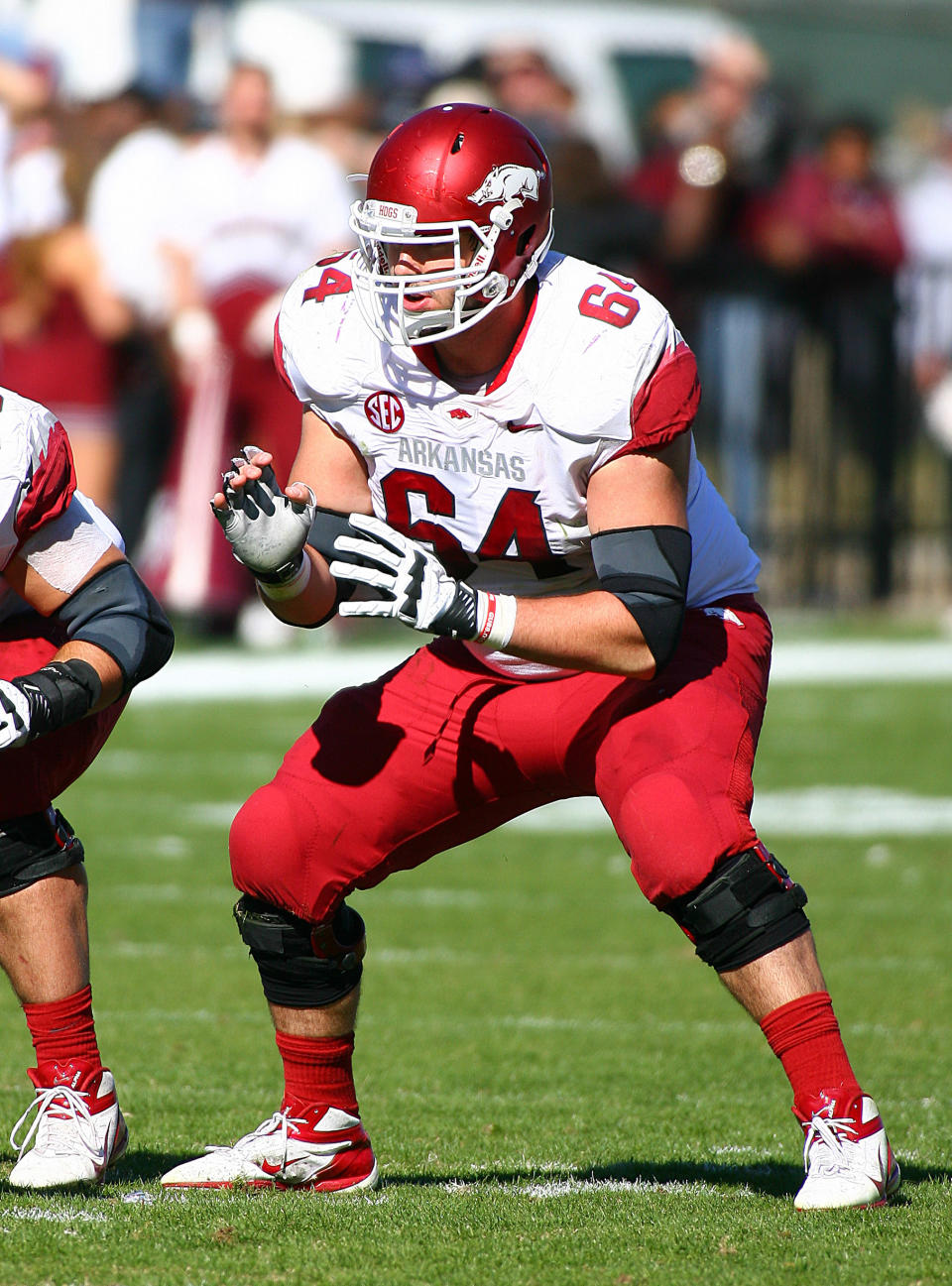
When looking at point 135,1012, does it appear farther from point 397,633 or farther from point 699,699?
point 397,633

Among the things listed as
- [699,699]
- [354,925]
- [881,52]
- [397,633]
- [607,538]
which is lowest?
[397,633]

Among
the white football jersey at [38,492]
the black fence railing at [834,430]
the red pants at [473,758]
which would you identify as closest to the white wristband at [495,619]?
the red pants at [473,758]

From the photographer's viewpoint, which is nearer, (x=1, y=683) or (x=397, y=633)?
(x=1, y=683)

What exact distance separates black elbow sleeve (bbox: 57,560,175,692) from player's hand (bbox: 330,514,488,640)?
38cm

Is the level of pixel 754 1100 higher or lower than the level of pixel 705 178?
lower

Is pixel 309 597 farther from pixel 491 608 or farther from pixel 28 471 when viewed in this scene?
pixel 28 471

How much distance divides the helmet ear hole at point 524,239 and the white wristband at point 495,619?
61 cm

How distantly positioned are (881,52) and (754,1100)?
16175 mm

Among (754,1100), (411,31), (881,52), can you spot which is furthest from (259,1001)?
(881,52)

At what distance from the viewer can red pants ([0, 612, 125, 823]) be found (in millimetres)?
3678

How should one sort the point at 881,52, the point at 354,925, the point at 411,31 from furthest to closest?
the point at 881,52, the point at 411,31, the point at 354,925

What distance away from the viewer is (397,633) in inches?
456

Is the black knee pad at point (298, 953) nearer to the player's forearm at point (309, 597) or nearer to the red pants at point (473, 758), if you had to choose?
the red pants at point (473, 758)

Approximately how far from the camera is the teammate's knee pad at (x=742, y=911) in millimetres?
3420
